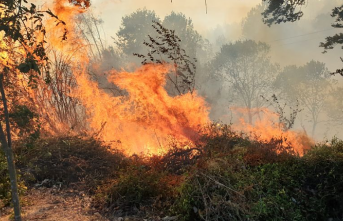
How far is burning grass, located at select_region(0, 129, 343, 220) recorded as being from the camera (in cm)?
488

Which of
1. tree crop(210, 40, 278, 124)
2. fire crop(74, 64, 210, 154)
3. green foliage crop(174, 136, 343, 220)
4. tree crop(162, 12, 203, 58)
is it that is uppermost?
tree crop(162, 12, 203, 58)

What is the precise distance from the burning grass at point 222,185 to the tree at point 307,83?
35.5m

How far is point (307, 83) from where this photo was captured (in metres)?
38.9

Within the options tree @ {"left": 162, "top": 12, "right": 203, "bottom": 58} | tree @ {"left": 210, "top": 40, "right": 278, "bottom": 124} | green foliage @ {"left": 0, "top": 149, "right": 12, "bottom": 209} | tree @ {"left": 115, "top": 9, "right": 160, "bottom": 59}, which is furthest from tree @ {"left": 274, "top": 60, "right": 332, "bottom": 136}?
green foliage @ {"left": 0, "top": 149, "right": 12, "bottom": 209}

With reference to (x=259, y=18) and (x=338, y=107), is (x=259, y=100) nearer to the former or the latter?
(x=338, y=107)

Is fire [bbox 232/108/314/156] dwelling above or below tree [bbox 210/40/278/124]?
below

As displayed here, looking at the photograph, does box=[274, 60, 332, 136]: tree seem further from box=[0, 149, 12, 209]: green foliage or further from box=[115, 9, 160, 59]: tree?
box=[0, 149, 12, 209]: green foliage

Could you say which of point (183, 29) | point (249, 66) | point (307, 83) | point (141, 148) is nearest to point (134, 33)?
point (183, 29)

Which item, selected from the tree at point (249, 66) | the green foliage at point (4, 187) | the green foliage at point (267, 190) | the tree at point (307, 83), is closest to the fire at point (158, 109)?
the green foliage at point (4, 187)

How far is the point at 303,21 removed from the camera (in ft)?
223

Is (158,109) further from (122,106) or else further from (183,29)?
(183,29)

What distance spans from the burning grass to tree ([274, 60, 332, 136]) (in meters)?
35.5

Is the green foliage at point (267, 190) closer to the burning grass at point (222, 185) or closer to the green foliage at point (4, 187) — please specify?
the burning grass at point (222, 185)

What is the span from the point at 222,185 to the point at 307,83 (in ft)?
129
